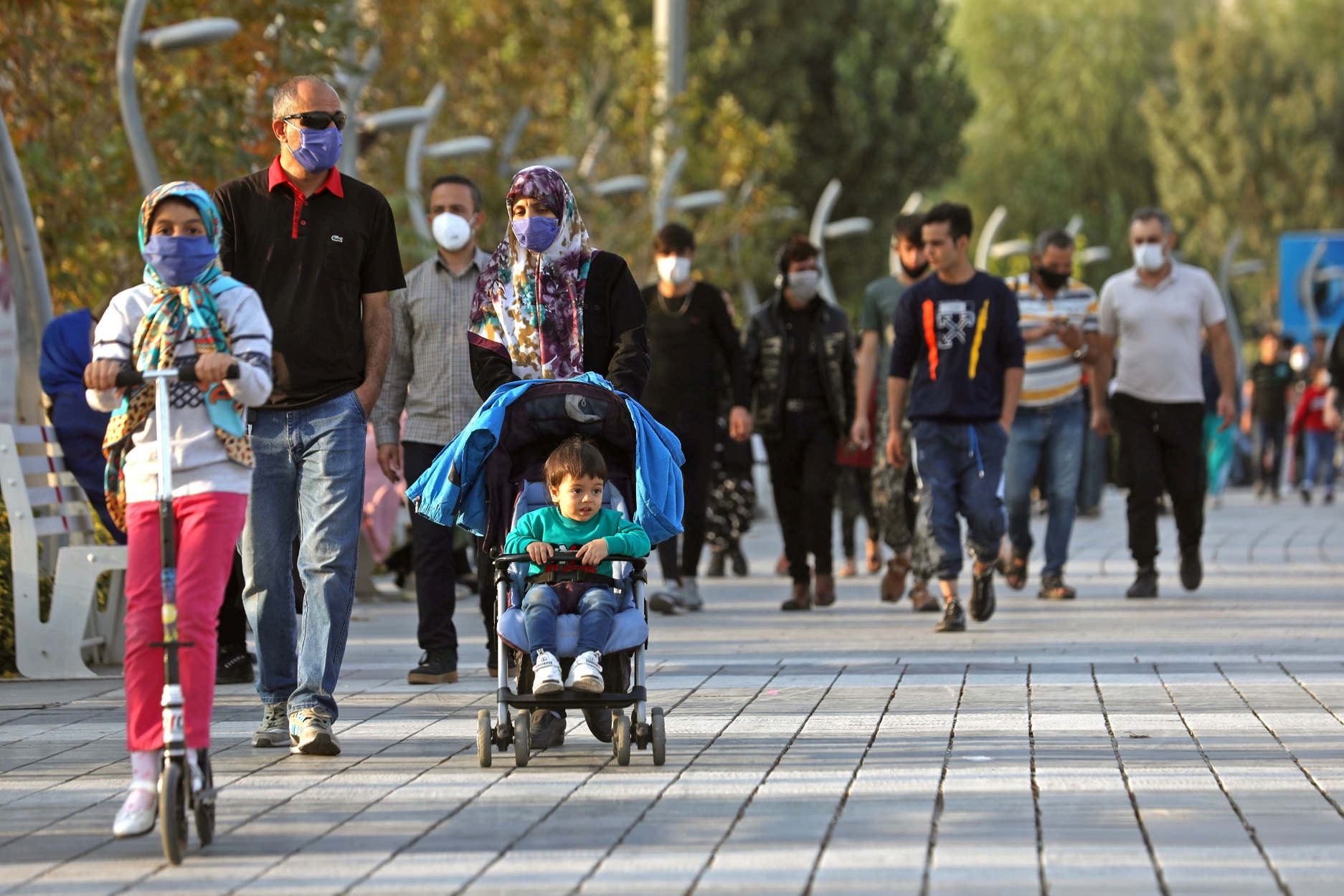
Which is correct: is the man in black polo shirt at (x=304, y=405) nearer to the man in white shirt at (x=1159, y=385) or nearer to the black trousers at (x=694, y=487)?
the black trousers at (x=694, y=487)

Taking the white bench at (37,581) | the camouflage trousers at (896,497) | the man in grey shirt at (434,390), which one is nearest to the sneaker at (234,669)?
the white bench at (37,581)

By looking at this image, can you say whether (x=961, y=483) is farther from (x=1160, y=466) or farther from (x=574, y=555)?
(x=574, y=555)

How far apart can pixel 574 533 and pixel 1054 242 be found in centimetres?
695

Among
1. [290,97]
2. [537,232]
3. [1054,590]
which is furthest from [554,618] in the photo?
[1054,590]

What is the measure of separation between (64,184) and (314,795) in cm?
868

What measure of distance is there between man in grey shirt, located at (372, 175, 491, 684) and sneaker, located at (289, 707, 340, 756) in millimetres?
1894

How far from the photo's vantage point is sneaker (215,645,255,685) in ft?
29.5

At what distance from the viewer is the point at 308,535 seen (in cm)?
695

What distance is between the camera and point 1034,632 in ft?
34.4

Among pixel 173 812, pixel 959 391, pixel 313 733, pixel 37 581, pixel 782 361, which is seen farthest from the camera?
pixel 782 361

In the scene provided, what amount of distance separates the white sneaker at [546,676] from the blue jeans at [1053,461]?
671 centimetres

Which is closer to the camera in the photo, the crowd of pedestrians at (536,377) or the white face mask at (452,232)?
the crowd of pedestrians at (536,377)

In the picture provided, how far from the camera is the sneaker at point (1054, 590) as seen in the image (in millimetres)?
12477

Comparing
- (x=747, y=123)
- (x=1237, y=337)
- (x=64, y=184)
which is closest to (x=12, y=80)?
(x=64, y=184)
